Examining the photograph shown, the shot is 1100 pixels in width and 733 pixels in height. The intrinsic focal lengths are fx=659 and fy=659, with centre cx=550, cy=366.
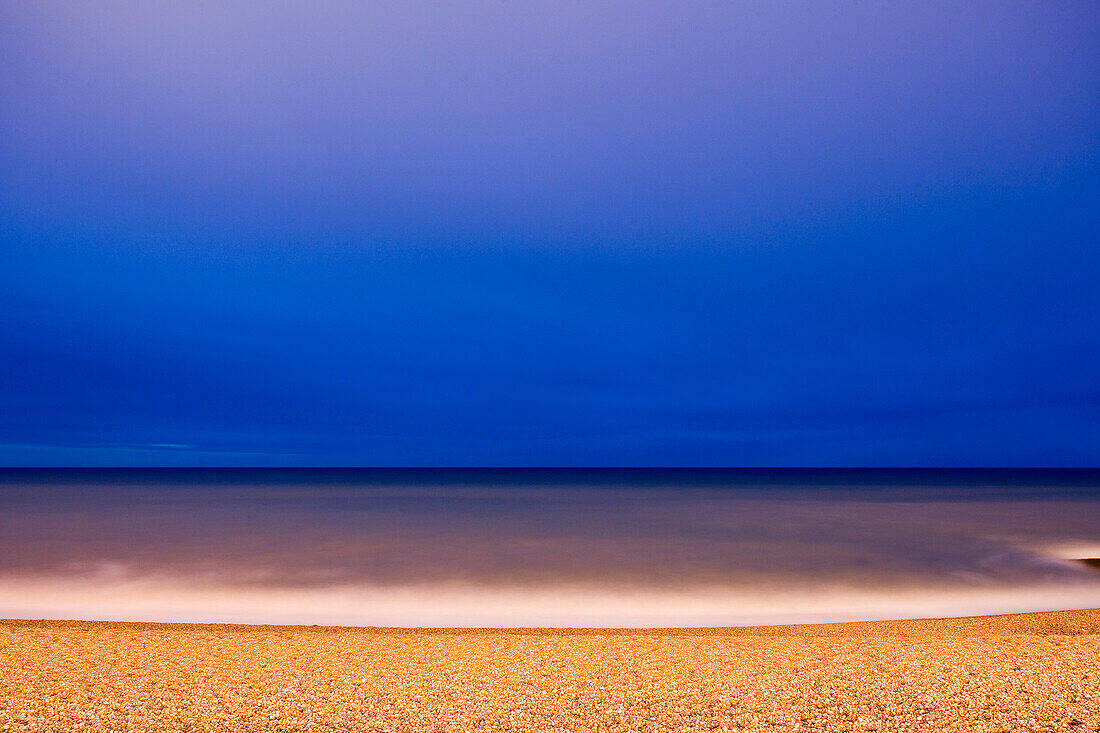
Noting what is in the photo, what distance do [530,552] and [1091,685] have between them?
1479 centimetres

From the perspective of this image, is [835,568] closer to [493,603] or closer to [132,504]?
[493,603]

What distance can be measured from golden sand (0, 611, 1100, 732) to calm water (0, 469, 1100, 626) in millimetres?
3895

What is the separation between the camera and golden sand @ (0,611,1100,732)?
437 cm

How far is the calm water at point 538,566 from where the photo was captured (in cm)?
1105

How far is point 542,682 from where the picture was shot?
5141mm

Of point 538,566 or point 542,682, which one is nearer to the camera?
point 542,682

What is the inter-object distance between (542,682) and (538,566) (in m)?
11.4

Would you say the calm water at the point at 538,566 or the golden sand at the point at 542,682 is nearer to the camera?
the golden sand at the point at 542,682

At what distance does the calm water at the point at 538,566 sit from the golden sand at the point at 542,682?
3.90 m

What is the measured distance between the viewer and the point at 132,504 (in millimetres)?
36000

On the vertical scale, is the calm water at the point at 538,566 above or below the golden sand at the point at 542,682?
below

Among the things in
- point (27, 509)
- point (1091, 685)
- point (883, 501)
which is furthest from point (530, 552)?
point (883, 501)

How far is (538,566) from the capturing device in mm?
16297

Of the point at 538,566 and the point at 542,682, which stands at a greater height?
the point at 542,682
